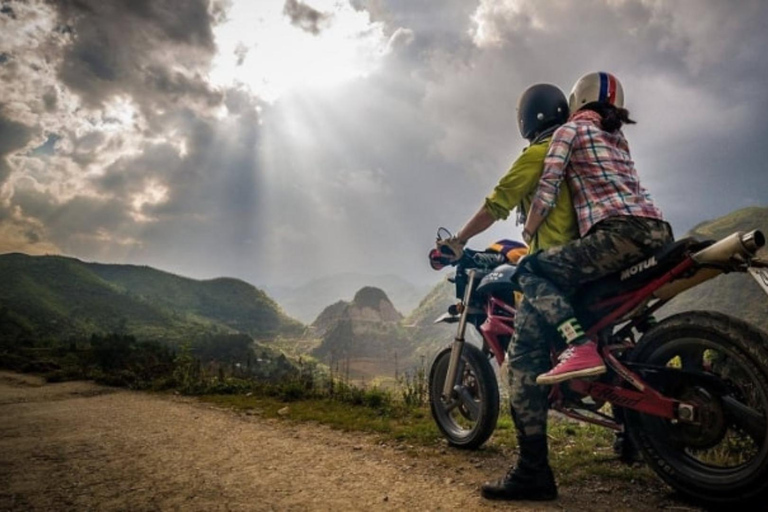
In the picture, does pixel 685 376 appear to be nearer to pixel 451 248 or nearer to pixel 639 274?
pixel 639 274

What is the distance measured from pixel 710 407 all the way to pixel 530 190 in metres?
1.88

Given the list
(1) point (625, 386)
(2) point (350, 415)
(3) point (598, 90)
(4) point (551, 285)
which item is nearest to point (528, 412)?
(1) point (625, 386)

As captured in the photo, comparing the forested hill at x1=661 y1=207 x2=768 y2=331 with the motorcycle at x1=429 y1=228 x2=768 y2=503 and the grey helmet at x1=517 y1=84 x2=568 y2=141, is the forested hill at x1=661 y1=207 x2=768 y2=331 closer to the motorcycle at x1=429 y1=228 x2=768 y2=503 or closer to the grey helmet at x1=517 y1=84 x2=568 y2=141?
the grey helmet at x1=517 y1=84 x2=568 y2=141

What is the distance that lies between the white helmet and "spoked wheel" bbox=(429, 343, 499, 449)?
2.62 meters

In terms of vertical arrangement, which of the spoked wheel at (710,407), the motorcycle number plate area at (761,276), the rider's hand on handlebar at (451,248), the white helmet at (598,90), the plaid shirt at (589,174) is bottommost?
the spoked wheel at (710,407)

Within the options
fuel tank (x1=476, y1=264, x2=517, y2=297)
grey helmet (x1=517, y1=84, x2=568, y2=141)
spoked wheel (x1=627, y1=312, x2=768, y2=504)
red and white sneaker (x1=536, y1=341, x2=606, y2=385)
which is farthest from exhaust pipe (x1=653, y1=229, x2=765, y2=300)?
grey helmet (x1=517, y1=84, x2=568, y2=141)

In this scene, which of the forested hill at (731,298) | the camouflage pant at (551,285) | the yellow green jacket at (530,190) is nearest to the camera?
the camouflage pant at (551,285)

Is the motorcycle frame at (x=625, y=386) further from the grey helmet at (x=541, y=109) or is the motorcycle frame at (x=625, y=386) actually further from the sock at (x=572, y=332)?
the grey helmet at (x=541, y=109)

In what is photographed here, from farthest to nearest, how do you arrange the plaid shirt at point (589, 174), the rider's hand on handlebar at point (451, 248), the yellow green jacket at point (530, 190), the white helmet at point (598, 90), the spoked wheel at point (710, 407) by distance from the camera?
the rider's hand on handlebar at point (451, 248) < the white helmet at point (598, 90) < the yellow green jacket at point (530, 190) < the plaid shirt at point (589, 174) < the spoked wheel at point (710, 407)

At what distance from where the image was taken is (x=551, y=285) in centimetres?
296

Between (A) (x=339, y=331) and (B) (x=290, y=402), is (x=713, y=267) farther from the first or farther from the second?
(A) (x=339, y=331)

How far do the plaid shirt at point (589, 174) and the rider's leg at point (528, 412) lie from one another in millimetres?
830

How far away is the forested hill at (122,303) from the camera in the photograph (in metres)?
71.2

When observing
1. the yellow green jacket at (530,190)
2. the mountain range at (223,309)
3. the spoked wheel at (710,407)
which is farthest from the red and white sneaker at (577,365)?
the mountain range at (223,309)
